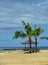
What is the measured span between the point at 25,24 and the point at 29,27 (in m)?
0.95

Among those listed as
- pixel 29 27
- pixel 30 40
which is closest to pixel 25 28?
pixel 29 27

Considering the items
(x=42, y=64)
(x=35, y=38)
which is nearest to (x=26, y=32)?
(x=35, y=38)

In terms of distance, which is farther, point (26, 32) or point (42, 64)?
point (26, 32)

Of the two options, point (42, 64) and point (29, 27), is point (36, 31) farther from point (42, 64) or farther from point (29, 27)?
point (42, 64)

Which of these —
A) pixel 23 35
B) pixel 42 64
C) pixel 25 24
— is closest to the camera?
pixel 42 64

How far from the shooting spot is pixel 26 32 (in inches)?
1713

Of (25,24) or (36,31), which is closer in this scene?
(25,24)

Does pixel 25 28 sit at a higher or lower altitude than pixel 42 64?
higher

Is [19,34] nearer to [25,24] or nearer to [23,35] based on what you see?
[23,35]

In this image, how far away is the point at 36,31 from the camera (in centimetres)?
4503

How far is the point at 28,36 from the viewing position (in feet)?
146

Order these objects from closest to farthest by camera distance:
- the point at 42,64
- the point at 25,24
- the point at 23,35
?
the point at 42,64, the point at 25,24, the point at 23,35

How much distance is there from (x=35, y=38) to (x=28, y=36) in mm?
2485

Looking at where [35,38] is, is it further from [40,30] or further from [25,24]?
[25,24]
